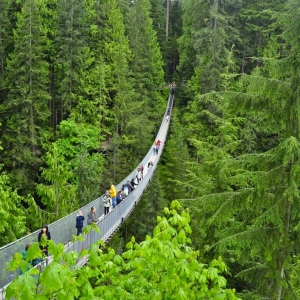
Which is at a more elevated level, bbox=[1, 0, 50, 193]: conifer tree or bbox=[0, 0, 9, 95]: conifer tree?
bbox=[0, 0, 9, 95]: conifer tree

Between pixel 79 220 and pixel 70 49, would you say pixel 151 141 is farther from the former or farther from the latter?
pixel 79 220

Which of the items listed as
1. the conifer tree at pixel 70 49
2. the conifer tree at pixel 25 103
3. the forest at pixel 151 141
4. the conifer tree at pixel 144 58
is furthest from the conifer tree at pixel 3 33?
the conifer tree at pixel 144 58

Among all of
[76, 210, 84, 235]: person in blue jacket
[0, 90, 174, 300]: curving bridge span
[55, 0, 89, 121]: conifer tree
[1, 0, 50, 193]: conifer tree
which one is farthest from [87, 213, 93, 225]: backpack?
[55, 0, 89, 121]: conifer tree

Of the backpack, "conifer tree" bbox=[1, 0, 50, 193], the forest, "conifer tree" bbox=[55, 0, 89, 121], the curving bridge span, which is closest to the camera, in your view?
the forest

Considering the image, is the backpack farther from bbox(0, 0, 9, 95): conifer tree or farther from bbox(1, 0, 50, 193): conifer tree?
bbox(0, 0, 9, 95): conifer tree

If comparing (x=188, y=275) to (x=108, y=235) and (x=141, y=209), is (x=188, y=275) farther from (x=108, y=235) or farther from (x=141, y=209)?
(x=141, y=209)

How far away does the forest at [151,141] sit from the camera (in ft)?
19.9

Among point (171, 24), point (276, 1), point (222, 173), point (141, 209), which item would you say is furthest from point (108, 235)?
point (171, 24)

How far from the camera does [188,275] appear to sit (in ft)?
13.4

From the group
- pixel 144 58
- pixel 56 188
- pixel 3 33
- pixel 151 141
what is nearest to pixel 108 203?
pixel 56 188

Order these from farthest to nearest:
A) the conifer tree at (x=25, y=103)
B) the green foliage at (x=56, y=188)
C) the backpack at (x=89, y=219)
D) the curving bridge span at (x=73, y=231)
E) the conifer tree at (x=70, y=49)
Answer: the conifer tree at (x=70, y=49) < the conifer tree at (x=25, y=103) < the green foliage at (x=56, y=188) < the backpack at (x=89, y=219) < the curving bridge span at (x=73, y=231)

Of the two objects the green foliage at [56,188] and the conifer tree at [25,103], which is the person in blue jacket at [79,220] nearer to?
the green foliage at [56,188]

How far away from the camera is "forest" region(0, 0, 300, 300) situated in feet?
19.9

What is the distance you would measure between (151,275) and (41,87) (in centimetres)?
2012
